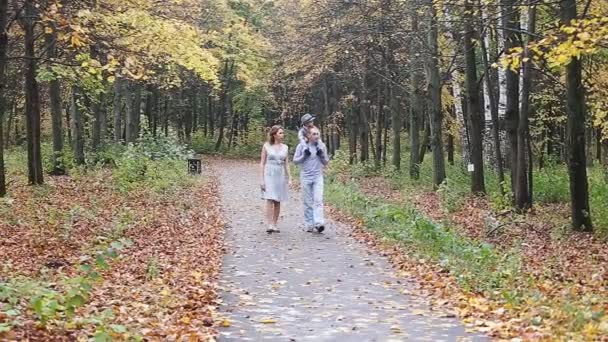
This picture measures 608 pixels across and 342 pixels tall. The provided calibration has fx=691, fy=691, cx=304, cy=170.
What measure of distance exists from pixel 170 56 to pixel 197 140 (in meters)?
43.5

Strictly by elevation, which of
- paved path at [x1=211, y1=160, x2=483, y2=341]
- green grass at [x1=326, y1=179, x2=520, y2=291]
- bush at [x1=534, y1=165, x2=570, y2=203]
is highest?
bush at [x1=534, y1=165, x2=570, y2=203]

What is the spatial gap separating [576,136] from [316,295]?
7.02 metres

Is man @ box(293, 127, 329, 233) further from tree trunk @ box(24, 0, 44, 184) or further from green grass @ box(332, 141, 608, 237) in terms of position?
tree trunk @ box(24, 0, 44, 184)

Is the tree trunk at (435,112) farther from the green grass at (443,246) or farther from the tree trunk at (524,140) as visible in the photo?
the tree trunk at (524,140)

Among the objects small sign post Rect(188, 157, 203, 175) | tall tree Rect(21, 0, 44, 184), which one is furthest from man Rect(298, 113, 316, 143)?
small sign post Rect(188, 157, 203, 175)

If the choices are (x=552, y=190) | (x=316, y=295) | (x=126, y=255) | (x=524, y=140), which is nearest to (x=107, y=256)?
(x=316, y=295)

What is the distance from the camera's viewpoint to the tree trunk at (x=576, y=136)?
12.4 meters

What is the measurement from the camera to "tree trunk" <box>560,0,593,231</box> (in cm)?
1236

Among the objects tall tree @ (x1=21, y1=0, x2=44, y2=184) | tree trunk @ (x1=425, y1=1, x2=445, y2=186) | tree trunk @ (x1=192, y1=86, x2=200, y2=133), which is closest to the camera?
tall tree @ (x1=21, y1=0, x2=44, y2=184)

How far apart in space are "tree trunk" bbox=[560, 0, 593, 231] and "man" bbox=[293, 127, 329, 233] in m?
4.52

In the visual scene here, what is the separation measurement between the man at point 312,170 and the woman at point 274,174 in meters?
0.39

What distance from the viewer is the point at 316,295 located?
7.90 metres

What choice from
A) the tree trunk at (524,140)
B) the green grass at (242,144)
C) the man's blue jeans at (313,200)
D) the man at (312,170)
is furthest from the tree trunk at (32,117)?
the green grass at (242,144)

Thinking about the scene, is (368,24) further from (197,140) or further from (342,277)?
(197,140)
